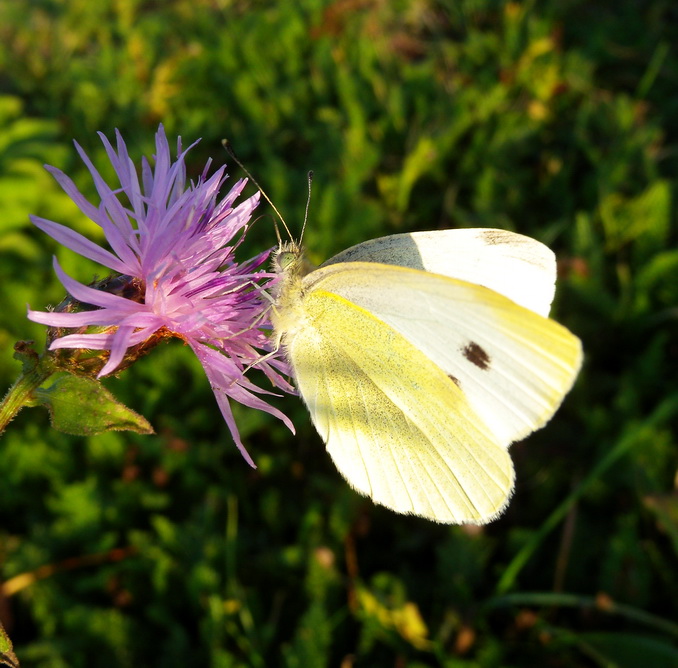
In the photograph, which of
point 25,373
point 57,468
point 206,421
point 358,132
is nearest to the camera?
point 25,373

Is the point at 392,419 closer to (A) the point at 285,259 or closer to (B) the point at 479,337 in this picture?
(B) the point at 479,337

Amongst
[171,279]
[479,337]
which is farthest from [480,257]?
[171,279]

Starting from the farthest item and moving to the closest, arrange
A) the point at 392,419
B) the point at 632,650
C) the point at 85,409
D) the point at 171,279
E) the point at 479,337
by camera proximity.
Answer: the point at 632,650
the point at 392,419
the point at 479,337
the point at 171,279
the point at 85,409

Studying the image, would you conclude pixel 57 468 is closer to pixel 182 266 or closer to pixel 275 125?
pixel 182 266

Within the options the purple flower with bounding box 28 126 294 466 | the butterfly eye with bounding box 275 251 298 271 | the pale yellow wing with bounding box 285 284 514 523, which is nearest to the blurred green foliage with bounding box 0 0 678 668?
the pale yellow wing with bounding box 285 284 514 523

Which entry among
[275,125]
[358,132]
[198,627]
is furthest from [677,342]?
[275,125]

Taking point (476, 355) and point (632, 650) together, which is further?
point (632, 650)

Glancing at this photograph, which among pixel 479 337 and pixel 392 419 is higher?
pixel 479 337
